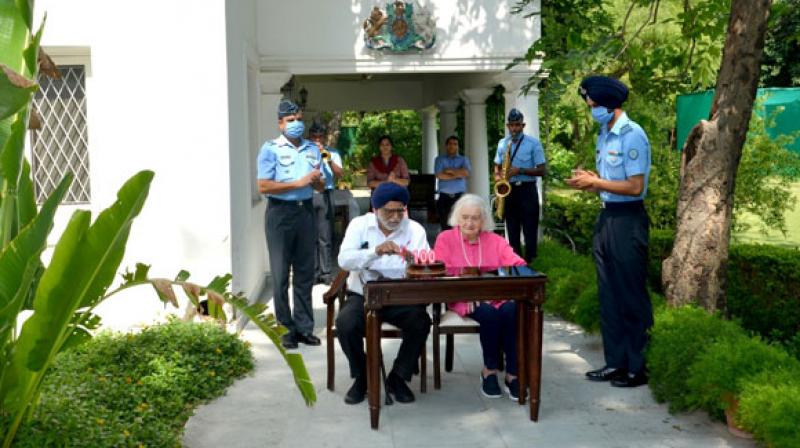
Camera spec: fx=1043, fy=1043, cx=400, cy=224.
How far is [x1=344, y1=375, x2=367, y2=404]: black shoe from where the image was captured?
700 centimetres

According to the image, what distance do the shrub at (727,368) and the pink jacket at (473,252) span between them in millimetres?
1480

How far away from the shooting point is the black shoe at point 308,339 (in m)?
8.90

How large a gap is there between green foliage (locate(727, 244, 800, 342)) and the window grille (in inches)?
239

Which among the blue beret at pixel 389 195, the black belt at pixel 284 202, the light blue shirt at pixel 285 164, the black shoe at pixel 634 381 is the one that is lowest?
the black shoe at pixel 634 381

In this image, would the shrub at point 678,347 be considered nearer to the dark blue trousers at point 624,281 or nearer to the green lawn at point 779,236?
the dark blue trousers at point 624,281

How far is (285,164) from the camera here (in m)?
8.82

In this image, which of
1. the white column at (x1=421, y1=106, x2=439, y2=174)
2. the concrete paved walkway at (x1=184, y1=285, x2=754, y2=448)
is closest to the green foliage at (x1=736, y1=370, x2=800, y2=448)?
the concrete paved walkway at (x1=184, y1=285, x2=754, y2=448)

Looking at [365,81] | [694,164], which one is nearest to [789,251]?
[694,164]

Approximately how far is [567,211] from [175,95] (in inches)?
248

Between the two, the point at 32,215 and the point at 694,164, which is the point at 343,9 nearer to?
the point at 694,164

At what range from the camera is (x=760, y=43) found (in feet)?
24.3

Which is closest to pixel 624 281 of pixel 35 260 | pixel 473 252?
pixel 473 252

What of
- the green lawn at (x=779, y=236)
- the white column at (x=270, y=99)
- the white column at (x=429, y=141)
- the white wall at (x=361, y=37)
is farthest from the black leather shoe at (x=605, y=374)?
the white column at (x=429, y=141)

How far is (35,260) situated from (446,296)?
264 cm
